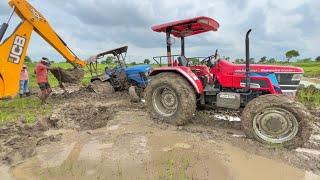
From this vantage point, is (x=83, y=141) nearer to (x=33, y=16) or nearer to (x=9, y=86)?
(x=9, y=86)

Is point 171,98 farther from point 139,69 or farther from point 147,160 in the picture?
point 139,69

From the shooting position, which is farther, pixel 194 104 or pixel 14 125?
pixel 14 125

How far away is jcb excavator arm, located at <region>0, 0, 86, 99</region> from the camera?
407 inches

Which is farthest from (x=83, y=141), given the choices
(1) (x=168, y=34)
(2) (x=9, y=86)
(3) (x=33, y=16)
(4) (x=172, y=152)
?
(3) (x=33, y=16)

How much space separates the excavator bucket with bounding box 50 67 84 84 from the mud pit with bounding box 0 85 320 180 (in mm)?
5453

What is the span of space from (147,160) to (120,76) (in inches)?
338

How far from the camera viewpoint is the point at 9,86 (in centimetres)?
1036

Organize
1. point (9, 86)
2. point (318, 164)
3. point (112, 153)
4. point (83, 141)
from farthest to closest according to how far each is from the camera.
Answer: point (9, 86) < point (83, 141) < point (112, 153) < point (318, 164)

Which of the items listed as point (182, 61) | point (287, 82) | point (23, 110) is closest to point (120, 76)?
point (23, 110)

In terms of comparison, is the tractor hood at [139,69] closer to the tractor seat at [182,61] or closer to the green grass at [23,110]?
the green grass at [23,110]

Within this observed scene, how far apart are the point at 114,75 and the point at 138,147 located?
8.14 meters

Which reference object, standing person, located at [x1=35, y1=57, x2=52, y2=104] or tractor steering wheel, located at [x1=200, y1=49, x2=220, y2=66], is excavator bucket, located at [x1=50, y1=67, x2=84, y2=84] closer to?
standing person, located at [x1=35, y1=57, x2=52, y2=104]

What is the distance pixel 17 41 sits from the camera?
35.4ft

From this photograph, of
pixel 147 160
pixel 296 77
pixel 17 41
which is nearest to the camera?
pixel 147 160
